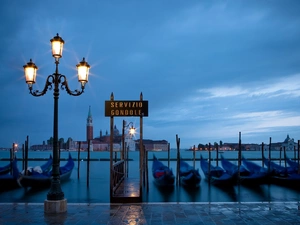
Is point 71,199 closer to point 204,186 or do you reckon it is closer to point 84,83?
point 204,186

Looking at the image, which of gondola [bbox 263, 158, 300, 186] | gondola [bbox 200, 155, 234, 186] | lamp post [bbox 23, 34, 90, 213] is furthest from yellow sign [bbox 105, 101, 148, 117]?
gondola [bbox 263, 158, 300, 186]

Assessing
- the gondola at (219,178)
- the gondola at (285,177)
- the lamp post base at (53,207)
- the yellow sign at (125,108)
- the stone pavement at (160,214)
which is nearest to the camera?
the stone pavement at (160,214)

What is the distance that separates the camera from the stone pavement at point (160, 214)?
628 cm

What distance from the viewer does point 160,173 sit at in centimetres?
2061

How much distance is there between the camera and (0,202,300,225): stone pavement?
6.28 m

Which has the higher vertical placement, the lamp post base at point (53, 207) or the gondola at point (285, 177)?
the lamp post base at point (53, 207)

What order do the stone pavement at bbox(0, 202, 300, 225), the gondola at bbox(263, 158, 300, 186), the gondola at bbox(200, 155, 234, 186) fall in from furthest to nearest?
the gondola at bbox(200, 155, 234, 186) < the gondola at bbox(263, 158, 300, 186) < the stone pavement at bbox(0, 202, 300, 225)

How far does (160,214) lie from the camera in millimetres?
6895

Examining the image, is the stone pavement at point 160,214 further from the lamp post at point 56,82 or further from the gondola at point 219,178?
the gondola at point 219,178

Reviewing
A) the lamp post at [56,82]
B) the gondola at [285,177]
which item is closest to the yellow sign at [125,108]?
the lamp post at [56,82]

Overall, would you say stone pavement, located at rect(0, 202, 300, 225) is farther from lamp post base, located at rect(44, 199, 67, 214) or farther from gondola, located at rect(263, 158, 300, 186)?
gondola, located at rect(263, 158, 300, 186)

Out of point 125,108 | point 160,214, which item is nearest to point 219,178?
point 125,108

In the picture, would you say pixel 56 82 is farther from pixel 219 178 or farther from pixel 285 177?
pixel 285 177

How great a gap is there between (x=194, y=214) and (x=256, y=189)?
12693mm
